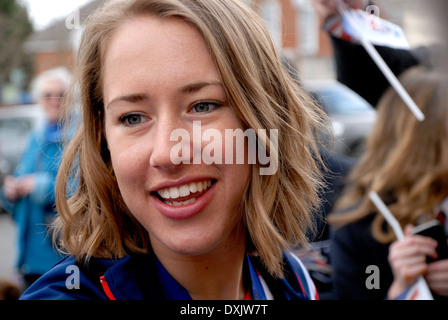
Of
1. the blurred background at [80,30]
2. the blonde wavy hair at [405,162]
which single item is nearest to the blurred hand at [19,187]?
the blurred background at [80,30]

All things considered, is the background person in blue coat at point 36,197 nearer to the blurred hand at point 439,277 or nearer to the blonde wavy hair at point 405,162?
the blonde wavy hair at point 405,162

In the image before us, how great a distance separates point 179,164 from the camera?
2.86 ft

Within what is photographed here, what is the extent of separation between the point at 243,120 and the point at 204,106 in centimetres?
8

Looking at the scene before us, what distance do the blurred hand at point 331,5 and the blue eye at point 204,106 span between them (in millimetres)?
494

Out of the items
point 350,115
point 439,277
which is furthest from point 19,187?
point 350,115

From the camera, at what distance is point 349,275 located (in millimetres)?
1556

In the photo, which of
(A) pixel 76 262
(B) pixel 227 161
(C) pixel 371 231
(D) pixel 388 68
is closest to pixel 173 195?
(B) pixel 227 161

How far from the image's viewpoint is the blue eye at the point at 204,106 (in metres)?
0.90

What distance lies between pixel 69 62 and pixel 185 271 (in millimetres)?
556

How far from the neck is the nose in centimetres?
22

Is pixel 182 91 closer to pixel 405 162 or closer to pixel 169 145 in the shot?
pixel 169 145

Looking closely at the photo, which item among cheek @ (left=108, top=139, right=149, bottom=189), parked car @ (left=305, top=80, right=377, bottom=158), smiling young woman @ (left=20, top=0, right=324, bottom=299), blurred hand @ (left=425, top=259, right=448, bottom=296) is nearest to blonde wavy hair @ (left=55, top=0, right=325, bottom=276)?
smiling young woman @ (left=20, top=0, right=324, bottom=299)

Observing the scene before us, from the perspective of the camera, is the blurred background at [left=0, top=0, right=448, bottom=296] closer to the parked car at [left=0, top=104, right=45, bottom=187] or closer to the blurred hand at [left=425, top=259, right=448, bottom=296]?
the blurred hand at [left=425, top=259, right=448, bottom=296]

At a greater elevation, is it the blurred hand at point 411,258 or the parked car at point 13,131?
the parked car at point 13,131
